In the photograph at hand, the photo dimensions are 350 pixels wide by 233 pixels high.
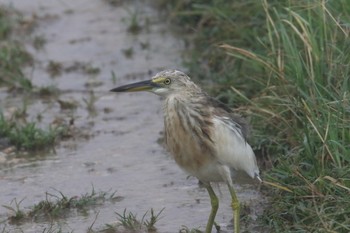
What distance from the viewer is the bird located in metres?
6.37

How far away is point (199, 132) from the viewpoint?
6.36 m

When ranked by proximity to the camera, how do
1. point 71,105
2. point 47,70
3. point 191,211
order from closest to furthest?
1. point 191,211
2. point 71,105
3. point 47,70

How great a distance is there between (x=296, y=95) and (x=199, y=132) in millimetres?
1407

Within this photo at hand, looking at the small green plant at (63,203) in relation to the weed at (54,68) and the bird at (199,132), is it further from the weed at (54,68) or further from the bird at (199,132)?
the weed at (54,68)

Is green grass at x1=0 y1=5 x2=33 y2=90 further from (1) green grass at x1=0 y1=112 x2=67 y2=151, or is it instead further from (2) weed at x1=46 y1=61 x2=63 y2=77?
(1) green grass at x1=0 y1=112 x2=67 y2=151

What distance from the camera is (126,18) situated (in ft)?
40.5

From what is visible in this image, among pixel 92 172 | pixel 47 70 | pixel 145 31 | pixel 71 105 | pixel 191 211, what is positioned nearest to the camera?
pixel 191 211

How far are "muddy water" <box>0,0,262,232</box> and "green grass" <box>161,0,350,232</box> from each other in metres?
0.47

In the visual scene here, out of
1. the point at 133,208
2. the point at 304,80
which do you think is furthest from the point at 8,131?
the point at 304,80

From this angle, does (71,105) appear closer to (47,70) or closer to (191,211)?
(47,70)

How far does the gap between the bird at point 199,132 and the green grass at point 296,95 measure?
0.38 meters

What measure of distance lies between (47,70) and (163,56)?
48.5 inches

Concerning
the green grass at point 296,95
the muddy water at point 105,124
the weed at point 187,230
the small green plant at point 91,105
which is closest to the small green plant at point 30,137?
the muddy water at point 105,124

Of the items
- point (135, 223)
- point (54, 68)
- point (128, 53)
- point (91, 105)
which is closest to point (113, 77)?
point (91, 105)
